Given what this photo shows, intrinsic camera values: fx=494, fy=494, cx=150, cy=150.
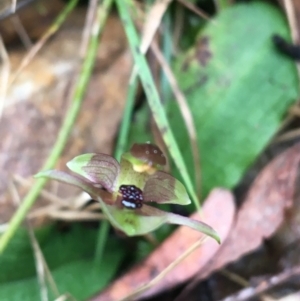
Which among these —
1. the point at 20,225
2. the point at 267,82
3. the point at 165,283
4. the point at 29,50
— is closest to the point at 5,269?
the point at 20,225

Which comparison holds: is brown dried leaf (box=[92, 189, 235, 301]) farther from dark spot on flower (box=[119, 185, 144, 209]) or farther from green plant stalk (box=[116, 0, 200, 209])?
dark spot on flower (box=[119, 185, 144, 209])

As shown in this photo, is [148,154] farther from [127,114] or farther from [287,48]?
[287,48]

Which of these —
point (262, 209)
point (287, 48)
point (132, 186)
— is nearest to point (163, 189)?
point (132, 186)

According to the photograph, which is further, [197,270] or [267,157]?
[267,157]

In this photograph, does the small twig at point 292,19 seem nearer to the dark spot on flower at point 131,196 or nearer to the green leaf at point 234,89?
the green leaf at point 234,89

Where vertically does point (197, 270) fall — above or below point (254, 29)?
below

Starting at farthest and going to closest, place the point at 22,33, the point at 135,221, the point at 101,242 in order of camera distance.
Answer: the point at 22,33 → the point at 101,242 → the point at 135,221

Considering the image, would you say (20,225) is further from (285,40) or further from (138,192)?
(285,40)

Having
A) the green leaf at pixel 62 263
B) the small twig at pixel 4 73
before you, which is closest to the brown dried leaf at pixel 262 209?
the green leaf at pixel 62 263

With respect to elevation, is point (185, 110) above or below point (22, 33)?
below
